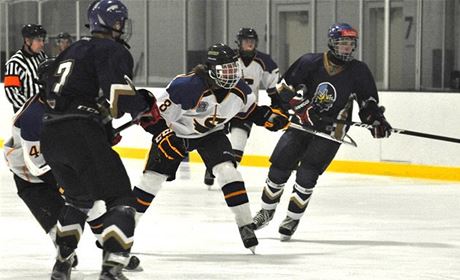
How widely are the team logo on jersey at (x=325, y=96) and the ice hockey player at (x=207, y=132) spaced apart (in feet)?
2.88

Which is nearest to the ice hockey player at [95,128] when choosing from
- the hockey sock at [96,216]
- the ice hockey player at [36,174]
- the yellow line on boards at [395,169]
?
the hockey sock at [96,216]

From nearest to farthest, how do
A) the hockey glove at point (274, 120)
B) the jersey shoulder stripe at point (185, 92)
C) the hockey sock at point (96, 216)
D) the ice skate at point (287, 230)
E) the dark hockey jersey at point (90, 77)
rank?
the dark hockey jersey at point (90, 77) < the hockey sock at point (96, 216) < the jersey shoulder stripe at point (185, 92) < the hockey glove at point (274, 120) < the ice skate at point (287, 230)

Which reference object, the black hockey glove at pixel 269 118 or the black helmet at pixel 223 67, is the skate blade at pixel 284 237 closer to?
the black hockey glove at pixel 269 118

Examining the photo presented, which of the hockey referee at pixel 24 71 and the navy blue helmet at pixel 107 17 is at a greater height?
the navy blue helmet at pixel 107 17

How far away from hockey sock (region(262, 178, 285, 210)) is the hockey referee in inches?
57.2

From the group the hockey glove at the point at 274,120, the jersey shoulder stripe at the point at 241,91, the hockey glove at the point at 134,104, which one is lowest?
the hockey glove at the point at 274,120

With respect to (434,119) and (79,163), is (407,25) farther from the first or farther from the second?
(79,163)

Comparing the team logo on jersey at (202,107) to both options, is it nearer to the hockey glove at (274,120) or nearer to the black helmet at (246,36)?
the hockey glove at (274,120)

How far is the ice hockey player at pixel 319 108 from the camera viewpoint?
6.98m

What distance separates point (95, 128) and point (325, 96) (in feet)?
7.88

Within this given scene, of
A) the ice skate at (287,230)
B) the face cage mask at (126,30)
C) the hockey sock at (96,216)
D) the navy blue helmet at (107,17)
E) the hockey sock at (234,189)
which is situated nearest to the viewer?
the navy blue helmet at (107,17)

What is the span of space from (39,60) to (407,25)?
5725mm

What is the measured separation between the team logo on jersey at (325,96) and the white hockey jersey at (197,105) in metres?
0.84

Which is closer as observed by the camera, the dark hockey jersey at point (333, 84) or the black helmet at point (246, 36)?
the dark hockey jersey at point (333, 84)
